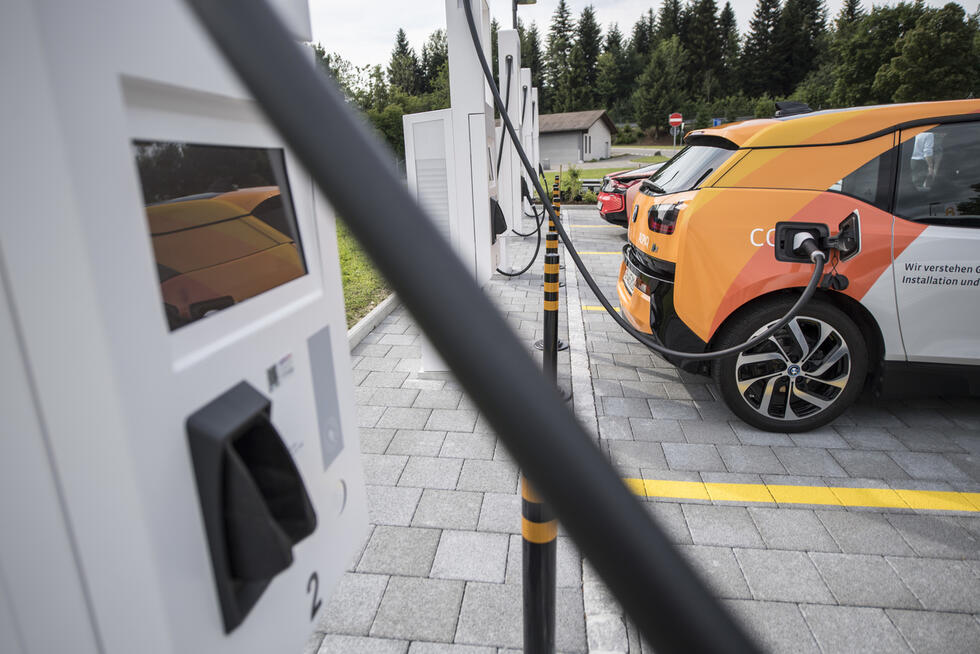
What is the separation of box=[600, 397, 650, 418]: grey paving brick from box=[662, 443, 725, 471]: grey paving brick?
1.42ft

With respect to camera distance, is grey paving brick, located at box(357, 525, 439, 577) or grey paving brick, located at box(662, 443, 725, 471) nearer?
grey paving brick, located at box(357, 525, 439, 577)


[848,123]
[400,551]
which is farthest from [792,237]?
[400,551]

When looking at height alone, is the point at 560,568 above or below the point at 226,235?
below

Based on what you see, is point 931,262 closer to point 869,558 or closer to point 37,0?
point 869,558

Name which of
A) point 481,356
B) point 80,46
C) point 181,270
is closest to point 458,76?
point 181,270

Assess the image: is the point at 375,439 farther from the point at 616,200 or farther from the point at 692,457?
the point at 616,200

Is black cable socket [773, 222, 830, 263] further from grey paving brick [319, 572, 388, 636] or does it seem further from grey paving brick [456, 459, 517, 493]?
grey paving brick [319, 572, 388, 636]

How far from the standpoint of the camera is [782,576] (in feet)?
8.05

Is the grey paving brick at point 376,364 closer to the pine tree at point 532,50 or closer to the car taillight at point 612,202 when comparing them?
the car taillight at point 612,202

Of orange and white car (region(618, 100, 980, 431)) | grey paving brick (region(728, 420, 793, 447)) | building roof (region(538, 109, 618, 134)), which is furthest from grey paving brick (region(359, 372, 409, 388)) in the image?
building roof (region(538, 109, 618, 134))

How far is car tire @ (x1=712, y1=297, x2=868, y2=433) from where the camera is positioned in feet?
11.3

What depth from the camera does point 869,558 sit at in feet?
8.41

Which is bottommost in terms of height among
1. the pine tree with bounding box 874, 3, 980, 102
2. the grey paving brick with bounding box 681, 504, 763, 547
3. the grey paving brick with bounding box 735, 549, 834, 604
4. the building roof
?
the grey paving brick with bounding box 735, 549, 834, 604

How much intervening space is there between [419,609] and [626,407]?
88.1 inches
